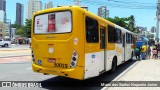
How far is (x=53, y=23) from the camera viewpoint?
30.8ft

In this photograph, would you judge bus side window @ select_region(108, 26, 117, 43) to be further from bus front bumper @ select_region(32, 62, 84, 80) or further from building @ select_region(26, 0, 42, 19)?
building @ select_region(26, 0, 42, 19)

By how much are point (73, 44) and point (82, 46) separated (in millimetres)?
326

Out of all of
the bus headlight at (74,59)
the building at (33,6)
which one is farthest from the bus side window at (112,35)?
the building at (33,6)

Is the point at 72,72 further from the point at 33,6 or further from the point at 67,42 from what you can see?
the point at 33,6

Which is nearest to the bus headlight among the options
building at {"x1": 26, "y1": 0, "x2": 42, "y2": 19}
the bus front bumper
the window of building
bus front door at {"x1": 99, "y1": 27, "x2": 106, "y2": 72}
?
the bus front bumper

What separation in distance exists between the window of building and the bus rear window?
787mm

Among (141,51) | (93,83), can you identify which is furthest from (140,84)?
(141,51)

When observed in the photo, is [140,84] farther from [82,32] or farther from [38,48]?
[38,48]

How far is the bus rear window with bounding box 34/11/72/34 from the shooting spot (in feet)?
29.6

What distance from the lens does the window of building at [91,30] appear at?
9.36m

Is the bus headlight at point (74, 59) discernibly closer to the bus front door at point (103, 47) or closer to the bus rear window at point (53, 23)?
the bus rear window at point (53, 23)

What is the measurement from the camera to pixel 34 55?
9984 millimetres

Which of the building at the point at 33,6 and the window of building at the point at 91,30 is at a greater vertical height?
the building at the point at 33,6

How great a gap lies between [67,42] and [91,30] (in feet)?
4.14
